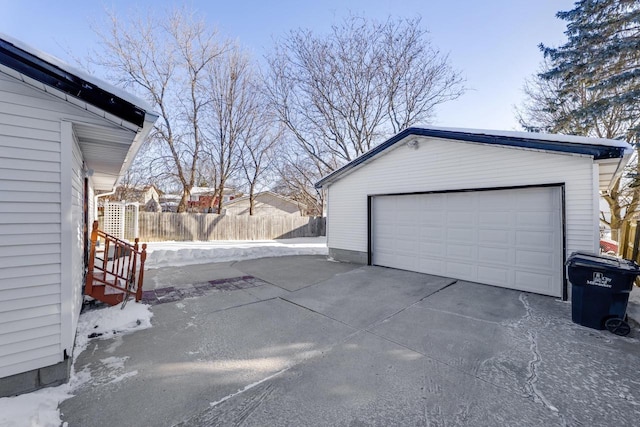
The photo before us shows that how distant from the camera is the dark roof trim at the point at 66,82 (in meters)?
2.37

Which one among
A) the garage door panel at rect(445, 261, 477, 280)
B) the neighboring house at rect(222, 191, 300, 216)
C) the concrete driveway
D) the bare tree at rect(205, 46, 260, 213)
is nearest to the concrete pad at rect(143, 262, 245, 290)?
the concrete driveway

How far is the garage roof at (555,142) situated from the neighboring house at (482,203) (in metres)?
0.02

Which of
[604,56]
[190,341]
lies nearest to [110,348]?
[190,341]

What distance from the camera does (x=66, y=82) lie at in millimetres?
2598

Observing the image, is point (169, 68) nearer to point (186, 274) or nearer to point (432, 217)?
point (186, 274)

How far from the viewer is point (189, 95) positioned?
16062 millimetres

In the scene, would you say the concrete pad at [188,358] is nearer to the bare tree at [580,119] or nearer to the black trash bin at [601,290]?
the black trash bin at [601,290]

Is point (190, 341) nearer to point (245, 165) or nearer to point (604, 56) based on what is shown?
point (604, 56)

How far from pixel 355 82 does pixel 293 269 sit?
12.9m

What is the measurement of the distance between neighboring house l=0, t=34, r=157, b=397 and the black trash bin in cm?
614

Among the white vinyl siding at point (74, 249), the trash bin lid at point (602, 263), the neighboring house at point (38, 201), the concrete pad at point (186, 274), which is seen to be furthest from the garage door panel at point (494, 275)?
the white vinyl siding at point (74, 249)

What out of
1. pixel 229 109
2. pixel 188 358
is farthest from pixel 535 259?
pixel 229 109

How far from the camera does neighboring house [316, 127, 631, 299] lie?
4.98m

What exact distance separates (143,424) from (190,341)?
4.67 feet
